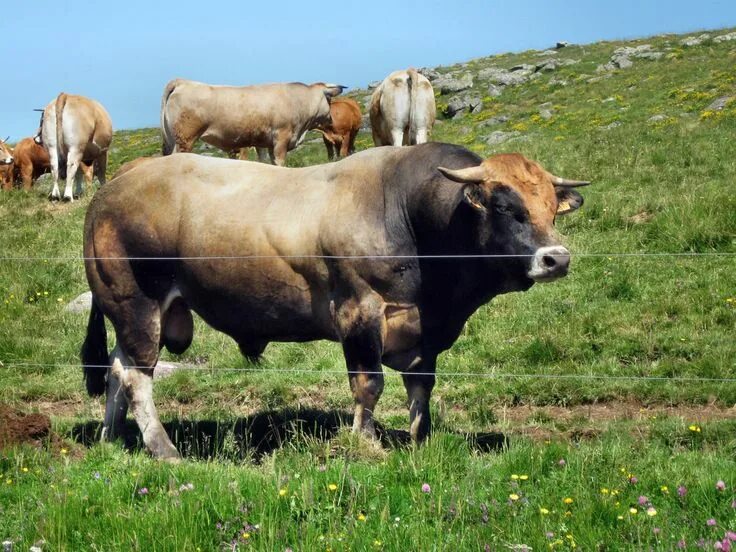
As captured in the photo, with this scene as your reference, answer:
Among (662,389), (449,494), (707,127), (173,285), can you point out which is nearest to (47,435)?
(173,285)

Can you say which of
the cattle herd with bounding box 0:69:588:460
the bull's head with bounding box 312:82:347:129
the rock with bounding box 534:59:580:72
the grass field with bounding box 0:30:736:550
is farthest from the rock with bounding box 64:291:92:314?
the rock with bounding box 534:59:580:72

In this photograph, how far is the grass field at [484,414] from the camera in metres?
5.47

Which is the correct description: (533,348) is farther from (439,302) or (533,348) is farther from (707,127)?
(707,127)

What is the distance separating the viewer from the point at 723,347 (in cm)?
1002

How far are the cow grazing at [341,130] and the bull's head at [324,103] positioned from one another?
7560mm

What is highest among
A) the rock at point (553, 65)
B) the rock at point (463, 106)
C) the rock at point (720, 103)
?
the rock at point (553, 65)

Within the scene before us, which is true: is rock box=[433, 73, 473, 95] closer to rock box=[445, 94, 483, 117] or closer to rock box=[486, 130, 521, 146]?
rock box=[445, 94, 483, 117]

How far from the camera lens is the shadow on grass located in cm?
821

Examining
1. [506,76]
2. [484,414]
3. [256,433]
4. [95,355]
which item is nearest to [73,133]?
[95,355]

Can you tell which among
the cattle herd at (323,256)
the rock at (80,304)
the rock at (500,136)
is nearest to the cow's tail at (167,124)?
the rock at (80,304)

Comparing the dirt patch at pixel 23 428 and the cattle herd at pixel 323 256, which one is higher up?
the cattle herd at pixel 323 256

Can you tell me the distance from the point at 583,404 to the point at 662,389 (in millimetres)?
707

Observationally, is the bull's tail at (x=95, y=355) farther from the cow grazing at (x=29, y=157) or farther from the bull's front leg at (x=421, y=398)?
the cow grazing at (x=29, y=157)

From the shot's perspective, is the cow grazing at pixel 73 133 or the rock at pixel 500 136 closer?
the cow grazing at pixel 73 133
